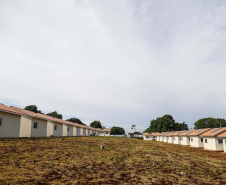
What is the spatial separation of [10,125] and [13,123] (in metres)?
0.53

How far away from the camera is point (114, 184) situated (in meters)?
8.83

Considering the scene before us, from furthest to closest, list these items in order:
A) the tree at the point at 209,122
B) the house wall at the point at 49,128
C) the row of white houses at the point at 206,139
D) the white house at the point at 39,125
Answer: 1. the tree at the point at 209,122
2. the house wall at the point at 49,128
3. the row of white houses at the point at 206,139
4. the white house at the point at 39,125

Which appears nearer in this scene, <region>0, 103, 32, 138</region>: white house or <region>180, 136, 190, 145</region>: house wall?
<region>0, 103, 32, 138</region>: white house

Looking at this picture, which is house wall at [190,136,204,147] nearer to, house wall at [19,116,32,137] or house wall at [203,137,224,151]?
house wall at [203,137,224,151]

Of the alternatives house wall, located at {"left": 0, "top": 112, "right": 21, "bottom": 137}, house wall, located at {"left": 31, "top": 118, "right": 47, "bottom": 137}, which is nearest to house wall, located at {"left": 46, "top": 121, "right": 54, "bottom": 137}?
house wall, located at {"left": 31, "top": 118, "right": 47, "bottom": 137}

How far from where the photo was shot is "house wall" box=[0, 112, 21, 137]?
21.0 metres

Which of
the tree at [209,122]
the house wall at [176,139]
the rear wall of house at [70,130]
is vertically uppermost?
the tree at [209,122]

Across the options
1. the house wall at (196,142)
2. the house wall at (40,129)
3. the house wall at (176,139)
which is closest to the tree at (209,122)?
the house wall at (176,139)

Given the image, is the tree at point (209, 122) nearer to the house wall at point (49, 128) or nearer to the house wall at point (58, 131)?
the house wall at point (58, 131)

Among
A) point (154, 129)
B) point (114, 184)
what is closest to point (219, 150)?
point (114, 184)

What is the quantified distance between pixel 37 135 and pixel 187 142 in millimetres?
36753

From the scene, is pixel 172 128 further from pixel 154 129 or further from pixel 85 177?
pixel 85 177

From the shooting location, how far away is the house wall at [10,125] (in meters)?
21.0

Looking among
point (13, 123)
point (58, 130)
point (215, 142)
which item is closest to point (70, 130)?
point (58, 130)
